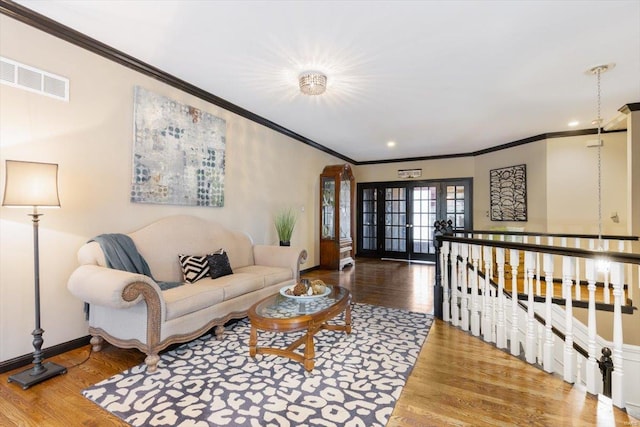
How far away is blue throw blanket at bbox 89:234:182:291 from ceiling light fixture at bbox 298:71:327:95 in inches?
92.2

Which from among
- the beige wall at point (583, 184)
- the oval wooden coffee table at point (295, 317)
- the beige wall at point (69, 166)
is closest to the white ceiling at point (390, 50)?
the beige wall at point (69, 166)

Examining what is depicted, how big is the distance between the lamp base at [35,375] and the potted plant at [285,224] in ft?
10.3

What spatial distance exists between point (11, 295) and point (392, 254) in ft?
24.1

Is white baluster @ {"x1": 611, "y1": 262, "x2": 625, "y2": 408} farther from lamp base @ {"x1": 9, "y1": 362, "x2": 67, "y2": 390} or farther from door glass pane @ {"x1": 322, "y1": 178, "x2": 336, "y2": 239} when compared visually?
door glass pane @ {"x1": 322, "y1": 178, "x2": 336, "y2": 239}

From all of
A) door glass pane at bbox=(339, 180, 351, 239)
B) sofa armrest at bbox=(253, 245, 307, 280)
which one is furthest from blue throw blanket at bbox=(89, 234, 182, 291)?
door glass pane at bbox=(339, 180, 351, 239)

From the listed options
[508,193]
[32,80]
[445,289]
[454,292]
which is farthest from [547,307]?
[508,193]

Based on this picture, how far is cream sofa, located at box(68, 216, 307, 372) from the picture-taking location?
223 centimetres

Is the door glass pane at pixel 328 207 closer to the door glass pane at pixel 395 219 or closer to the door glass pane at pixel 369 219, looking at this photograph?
the door glass pane at pixel 369 219

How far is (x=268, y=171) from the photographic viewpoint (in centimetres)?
512

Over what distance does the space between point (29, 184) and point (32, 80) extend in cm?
95

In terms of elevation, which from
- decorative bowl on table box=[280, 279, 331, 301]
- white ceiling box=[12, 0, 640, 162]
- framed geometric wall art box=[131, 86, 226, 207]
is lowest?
decorative bowl on table box=[280, 279, 331, 301]

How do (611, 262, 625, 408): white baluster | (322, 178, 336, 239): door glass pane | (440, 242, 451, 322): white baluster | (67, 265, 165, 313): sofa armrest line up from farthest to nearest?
(322, 178, 336, 239): door glass pane
(440, 242, 451, 322): white baluster
(67, 265, 165, 313): sofa armrest
(611, 262, 625, 408): white baluster

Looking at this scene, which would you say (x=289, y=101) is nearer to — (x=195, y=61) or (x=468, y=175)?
(x=195, y=61)

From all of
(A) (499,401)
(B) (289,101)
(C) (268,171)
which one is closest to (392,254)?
(C) (268,171)
